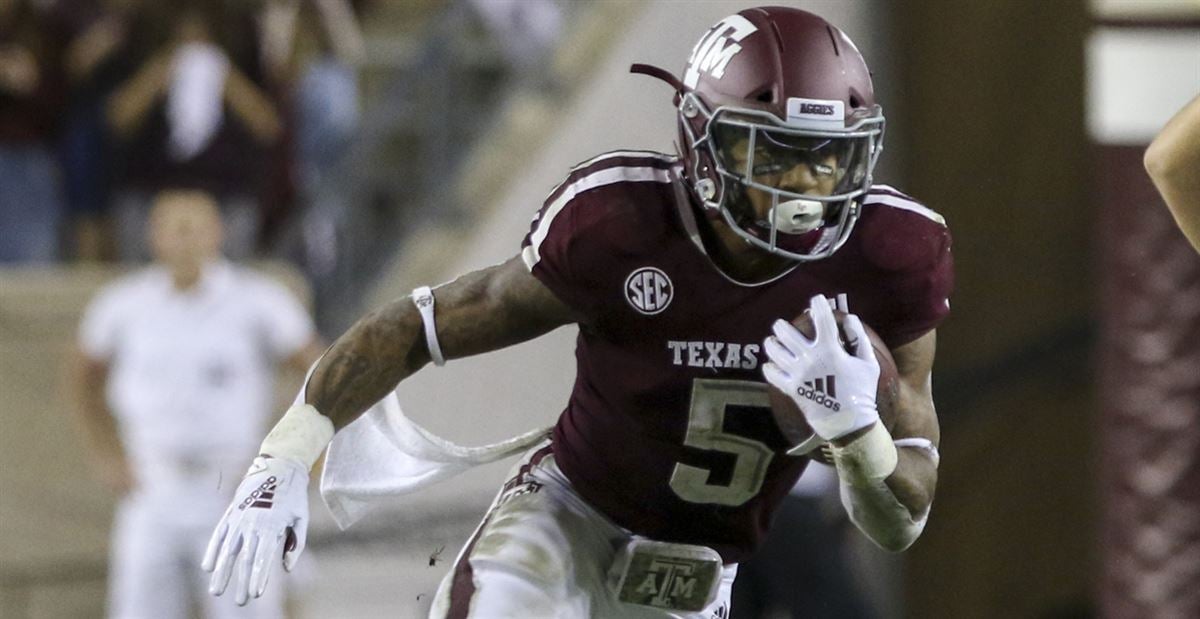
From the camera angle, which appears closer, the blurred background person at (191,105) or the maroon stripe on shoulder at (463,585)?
the maroon stripe on shoulder at (463,585)

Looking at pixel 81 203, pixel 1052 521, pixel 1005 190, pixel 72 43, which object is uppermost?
pixel 72 43

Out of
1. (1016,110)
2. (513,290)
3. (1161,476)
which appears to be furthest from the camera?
(1016,110)

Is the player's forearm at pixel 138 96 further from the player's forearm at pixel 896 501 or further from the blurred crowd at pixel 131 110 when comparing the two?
the player's forearm at pixel 896 501

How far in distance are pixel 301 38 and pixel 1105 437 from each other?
11.2ft

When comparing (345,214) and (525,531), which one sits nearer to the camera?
(525,531)

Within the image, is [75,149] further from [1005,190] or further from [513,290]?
[513,290]

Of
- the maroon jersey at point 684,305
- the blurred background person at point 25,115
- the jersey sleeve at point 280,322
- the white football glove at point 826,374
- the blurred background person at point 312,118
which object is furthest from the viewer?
the blurred background person at point 312,118

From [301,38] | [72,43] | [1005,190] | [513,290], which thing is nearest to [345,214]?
[301,38]

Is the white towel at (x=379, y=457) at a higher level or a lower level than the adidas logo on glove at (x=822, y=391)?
lower

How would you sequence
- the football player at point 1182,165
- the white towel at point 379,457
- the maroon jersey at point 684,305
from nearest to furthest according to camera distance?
the football player at point 1182,165 < the maroon jersey at point 684,305 < the white towel at point 379,457

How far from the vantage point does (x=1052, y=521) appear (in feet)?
28.1

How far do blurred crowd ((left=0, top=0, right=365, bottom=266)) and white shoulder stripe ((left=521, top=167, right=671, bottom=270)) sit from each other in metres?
4.24

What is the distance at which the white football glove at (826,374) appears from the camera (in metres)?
3.11

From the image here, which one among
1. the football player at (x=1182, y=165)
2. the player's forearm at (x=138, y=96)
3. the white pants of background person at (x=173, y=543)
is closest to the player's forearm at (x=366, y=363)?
the football player at (x=1182, y=165)
